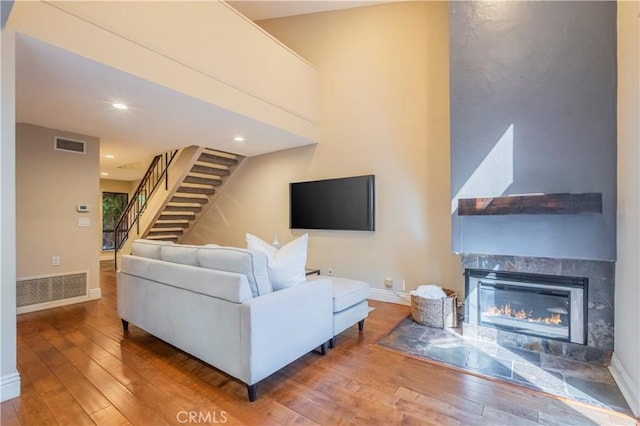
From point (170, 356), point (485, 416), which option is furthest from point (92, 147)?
point (485, 416)

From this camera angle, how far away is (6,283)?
190cm

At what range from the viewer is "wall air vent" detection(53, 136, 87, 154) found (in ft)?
13.3

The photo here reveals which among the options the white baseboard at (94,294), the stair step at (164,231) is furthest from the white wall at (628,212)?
the stair step at (164,231)

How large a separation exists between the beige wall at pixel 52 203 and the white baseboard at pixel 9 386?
2.50 metres

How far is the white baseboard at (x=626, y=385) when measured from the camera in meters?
1.81

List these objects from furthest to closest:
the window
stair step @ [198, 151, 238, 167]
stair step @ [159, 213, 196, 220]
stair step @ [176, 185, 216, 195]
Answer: the window
stair step @ [159, 213, 196, 220]
stair step @ [176, 185, 216, 195]
stair step @ [198, 151, 238, 167]

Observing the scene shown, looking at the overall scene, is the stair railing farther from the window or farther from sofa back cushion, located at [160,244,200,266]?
sofa back cushion, located at [160,244,200,266]

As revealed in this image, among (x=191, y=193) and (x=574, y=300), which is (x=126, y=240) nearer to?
(x=191, y=193)

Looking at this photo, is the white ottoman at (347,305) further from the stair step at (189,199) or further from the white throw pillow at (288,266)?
the stair step at (189,199)

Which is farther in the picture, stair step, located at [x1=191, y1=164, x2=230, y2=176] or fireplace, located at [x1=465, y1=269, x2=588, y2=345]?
stair step, located at [x1=191, y1=164, x2=230, y2=176]

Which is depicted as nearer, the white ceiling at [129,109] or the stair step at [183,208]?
the white ceiling at [129,109]

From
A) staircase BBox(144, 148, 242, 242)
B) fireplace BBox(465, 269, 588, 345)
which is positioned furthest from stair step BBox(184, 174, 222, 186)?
fireplace BBox(465, 269, 588, 345)

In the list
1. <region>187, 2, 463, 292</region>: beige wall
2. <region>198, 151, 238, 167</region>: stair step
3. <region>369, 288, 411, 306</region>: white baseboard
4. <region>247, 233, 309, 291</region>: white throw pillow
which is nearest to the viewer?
<region>247, 233, 309, 291</region>: white throw pillow

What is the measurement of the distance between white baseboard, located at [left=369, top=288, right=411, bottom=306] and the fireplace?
1037 mm
